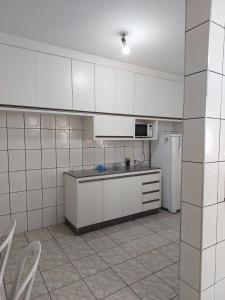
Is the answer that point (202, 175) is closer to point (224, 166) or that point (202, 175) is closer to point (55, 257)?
point (224, 166)

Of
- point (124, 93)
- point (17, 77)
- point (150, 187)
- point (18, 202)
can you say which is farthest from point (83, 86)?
point (150, 187)

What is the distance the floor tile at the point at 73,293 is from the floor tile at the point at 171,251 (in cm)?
94

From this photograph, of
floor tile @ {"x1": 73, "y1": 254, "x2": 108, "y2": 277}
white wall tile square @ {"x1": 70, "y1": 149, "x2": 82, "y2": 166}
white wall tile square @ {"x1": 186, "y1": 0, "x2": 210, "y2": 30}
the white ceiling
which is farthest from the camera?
white wall tile square @ {"x1": 70, "y1": 149, "x2": 82, "y2": 166}

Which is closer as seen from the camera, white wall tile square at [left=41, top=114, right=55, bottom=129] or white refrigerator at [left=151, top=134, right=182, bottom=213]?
white wall tile square at [left=41, top=114, right=55, bottom=129]

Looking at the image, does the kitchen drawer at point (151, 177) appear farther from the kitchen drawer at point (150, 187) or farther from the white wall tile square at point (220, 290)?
the white wall tile square at point (220, 290)

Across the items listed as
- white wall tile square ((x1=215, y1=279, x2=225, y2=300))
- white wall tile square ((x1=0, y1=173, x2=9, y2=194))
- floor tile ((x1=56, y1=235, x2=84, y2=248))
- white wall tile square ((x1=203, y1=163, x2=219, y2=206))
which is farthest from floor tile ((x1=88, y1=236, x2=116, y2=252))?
white wall tile square ((x1=203, y1=163, x2=219, y2=206))

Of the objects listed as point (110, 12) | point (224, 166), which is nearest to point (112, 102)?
point (110, 12)

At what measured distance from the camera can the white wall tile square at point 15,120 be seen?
2.49 m

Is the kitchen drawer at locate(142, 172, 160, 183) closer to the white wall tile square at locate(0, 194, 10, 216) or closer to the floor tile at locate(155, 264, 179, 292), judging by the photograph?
the floor tile at locate(155, 264, 179, 292)

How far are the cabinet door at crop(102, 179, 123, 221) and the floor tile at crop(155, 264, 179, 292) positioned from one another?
105 centimetres

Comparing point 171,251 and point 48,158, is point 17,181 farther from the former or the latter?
point 171,251

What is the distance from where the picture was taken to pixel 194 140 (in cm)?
106

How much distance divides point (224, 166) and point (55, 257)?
6.21 ft

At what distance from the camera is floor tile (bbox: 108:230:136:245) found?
2.45 meters
